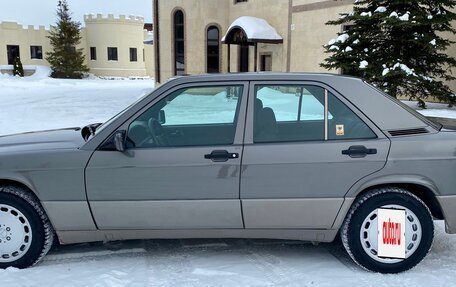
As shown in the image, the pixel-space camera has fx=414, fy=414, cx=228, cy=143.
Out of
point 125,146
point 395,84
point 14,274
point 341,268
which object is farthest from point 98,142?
point 395,84

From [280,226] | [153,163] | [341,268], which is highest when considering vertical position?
[153,163]

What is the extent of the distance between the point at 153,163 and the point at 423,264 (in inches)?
98.6

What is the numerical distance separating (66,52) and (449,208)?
145 feet

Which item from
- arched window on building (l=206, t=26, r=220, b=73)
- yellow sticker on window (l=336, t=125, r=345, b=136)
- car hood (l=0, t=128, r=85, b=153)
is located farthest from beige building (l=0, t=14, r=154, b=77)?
yellow sticker on window (l=336, t=125, r=345, b=136)

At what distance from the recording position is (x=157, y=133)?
3.56 metres

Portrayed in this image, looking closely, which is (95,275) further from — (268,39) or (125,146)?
(268,39)

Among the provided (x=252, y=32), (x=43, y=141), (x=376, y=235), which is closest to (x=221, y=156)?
(x=376, y=235)

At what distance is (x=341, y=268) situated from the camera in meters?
3.57

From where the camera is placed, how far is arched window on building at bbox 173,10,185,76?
26219 mm

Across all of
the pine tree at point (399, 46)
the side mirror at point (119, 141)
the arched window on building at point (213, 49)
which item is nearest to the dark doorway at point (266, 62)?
the arched window on building at point (213, 49)

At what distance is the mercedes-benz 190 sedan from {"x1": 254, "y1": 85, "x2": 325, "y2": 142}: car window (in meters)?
0.01

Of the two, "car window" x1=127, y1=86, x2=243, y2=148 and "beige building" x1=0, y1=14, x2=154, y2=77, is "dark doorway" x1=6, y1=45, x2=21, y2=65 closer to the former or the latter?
"beige building" x1=0, y1=14, x2=154, y2=77

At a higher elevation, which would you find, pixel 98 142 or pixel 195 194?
pixel 98 142

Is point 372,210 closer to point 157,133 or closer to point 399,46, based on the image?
point 157,133
